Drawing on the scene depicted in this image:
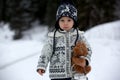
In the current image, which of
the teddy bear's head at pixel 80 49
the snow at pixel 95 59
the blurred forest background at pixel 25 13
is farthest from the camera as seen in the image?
the blurred forest background at pixel 25 13

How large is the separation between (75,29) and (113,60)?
3025mm

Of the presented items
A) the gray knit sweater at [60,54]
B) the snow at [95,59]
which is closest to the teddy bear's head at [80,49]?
the gray knit sweater at [60,54]

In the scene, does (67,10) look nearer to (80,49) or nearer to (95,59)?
(80,49)

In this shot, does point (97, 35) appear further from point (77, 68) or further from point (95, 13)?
point (77, 68)

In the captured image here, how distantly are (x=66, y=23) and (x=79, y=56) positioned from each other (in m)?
0.39

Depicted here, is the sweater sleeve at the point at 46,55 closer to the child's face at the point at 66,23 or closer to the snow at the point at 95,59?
the child's face at the point at 66,23

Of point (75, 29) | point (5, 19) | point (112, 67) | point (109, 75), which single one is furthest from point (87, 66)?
point (5, 19)

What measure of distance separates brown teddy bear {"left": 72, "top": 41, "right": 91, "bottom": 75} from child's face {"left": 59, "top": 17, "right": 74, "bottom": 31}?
0.70 ft

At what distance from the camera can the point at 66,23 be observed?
406cm

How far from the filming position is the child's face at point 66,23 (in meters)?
4.06

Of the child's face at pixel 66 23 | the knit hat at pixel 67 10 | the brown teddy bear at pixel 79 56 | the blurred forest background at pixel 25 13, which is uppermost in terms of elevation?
the blurred forest background at pixel 25 13

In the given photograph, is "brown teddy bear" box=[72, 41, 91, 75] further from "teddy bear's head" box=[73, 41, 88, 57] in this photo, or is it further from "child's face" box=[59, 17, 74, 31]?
"child's face" box=[59, 17, 74, 31]

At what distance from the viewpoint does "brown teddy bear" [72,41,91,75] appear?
3.89m

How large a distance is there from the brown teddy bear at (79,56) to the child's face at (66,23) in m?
0.21
